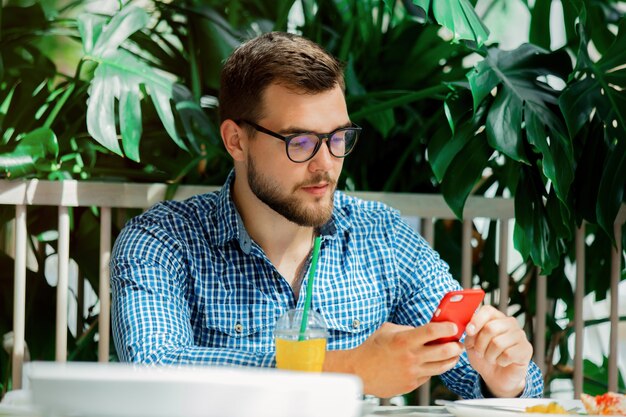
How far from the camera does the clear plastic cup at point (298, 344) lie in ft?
3.41

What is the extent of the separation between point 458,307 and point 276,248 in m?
0.58

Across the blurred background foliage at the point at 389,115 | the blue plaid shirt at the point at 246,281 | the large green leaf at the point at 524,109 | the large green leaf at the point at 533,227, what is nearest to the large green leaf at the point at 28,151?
the blurred background foliage at the point at 389,115

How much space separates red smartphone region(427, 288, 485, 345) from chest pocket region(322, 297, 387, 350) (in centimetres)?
49

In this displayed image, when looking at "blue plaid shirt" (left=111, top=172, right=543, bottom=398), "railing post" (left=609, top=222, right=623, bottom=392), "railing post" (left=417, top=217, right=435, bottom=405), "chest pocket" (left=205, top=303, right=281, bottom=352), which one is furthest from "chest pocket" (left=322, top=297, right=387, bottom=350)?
"railing post" (left=609, top=222, right=623, bottom=392)

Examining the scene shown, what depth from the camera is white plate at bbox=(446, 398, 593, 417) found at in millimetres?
1010

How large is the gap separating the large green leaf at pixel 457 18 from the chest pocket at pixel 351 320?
0.50 meters

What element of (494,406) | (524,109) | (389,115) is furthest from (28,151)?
(494,406)

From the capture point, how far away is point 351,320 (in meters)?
1.61

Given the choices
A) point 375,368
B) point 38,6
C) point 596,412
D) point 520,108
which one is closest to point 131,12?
point 38,6

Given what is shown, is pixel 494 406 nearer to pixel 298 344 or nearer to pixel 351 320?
pixel 298 344

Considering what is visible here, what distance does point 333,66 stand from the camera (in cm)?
154

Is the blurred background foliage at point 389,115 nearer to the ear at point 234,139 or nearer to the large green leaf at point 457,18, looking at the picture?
the large green leaf at point 457,18

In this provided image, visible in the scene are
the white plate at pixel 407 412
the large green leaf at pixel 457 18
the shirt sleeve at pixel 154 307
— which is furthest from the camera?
the large green leaf at pixel 457 18

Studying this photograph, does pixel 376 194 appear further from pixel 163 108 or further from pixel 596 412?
pixel 596 412
